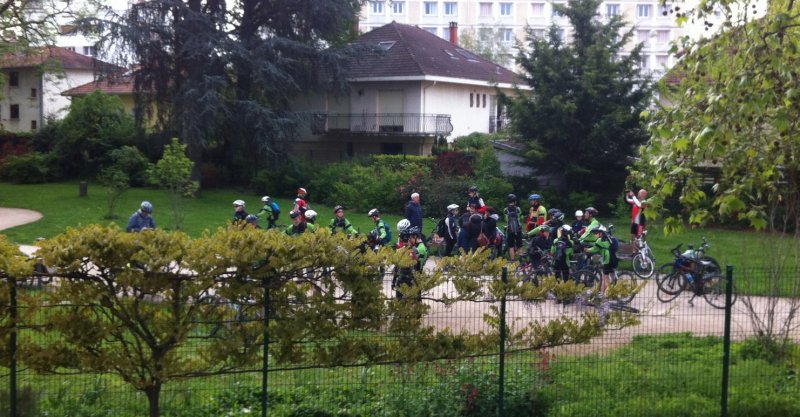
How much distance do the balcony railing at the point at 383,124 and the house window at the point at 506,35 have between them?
38.2 metres

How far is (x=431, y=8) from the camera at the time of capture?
8288 centimetres

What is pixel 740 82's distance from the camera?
870 centimetres

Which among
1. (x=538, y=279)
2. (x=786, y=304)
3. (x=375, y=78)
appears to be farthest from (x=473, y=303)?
(x=375, y=78)

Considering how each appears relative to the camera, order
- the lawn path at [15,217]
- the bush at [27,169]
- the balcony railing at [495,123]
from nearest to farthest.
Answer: the lawn path at [15,217] < the bush at [27,169] < the balcony railing at [495,123]

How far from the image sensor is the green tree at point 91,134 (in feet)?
139

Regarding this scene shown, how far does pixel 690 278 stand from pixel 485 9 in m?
71.4

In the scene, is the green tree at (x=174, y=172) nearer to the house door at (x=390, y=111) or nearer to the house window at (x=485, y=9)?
the house door at (x=390, y=111)

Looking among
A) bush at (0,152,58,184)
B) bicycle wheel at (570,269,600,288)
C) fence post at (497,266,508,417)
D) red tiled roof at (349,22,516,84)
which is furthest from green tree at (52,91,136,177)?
fence post at (497,266,508,417)

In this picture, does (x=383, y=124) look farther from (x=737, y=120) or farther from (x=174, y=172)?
(x=737, y=120)

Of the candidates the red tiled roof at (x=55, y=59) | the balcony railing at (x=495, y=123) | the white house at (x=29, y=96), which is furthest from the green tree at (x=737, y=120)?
the white house at (x=29, y=96)

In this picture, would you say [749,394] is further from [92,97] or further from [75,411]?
[92,97]

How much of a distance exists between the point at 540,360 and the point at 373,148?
3374 cm

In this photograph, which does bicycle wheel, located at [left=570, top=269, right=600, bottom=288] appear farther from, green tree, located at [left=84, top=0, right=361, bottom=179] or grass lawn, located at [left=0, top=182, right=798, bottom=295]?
green tree, located at [left=84, top=0, right=361, bottom=179]

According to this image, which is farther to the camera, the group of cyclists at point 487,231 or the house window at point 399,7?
the house window at point 399,7
